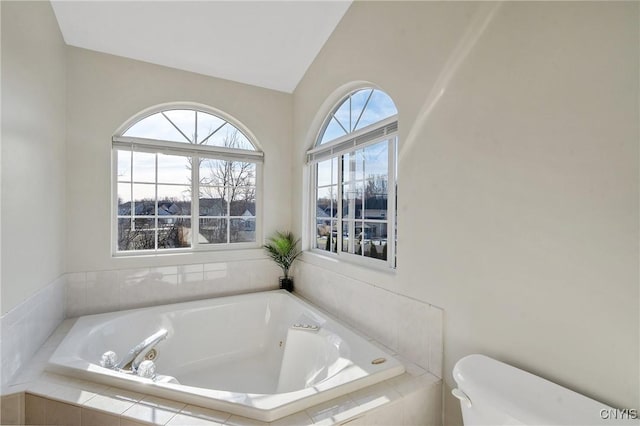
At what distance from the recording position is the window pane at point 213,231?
289 cm

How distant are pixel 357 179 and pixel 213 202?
1523 millimetres

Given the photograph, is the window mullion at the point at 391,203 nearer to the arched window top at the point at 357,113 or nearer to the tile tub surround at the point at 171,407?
the arched window top at the point at 357,113

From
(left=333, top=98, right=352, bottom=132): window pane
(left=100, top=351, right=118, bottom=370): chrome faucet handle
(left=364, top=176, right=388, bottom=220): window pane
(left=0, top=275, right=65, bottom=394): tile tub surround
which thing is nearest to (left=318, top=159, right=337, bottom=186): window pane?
(left=333, top=98, right=352, bottom=132): window pane

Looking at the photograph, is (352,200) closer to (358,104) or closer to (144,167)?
(358,104)

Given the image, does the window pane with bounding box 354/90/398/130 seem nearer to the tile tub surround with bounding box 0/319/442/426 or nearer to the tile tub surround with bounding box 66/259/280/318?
the tile tub surround with bounding box 0/319/442/426

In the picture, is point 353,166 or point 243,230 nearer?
point 353,166

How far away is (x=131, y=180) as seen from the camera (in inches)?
103

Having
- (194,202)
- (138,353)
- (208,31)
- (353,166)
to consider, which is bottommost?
(138,353)

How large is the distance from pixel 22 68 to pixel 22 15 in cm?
28

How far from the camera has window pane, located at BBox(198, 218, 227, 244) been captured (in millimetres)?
2889

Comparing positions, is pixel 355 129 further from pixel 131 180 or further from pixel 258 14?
pixel 131 180

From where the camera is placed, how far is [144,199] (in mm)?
2654

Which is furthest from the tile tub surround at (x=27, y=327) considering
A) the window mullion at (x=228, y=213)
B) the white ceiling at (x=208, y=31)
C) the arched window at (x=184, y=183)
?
the white ceiling at (x=208, y=31)

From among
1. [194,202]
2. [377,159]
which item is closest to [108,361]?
[194,202]
